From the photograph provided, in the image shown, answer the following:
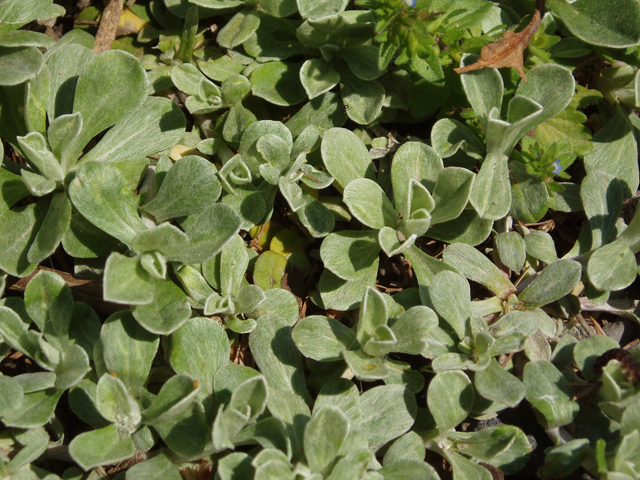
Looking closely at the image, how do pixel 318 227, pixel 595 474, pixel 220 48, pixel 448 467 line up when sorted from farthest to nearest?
pixel 220 48 → pixel 318 227 → pixel 448 467 → pixel 595 474

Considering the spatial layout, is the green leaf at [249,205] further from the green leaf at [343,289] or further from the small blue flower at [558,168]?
the small blue flower at [558,168]

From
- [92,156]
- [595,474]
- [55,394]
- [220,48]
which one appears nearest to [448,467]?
[595,474]

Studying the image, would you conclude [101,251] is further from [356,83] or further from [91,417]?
[356,83]

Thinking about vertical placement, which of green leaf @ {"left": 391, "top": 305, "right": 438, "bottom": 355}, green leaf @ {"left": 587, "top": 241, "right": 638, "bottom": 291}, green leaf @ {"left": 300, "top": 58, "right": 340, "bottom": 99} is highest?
green leaf @ {"left": 300, "top": 58, "right": 340, "bottom": 99}

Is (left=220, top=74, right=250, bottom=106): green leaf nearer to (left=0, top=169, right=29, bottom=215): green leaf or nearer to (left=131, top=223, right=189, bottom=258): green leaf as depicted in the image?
(left=131, top=223, right=189, bottom=258): green leaf

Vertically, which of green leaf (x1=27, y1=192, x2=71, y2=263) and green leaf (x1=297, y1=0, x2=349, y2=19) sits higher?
green leaf (x1=297, y1=0, x2=349, y2=19)

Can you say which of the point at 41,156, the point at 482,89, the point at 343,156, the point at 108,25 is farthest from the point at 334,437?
the point at 108,25

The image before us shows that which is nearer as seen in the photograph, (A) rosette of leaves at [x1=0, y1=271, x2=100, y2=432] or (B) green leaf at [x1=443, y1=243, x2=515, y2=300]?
(A) rosette of leaves at [x1=0, y1=271, x2=100, y2=432]

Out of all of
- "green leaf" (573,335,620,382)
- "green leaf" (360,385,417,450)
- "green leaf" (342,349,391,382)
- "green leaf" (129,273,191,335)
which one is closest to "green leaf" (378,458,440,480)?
"green leaf" (360,385,417,450)
